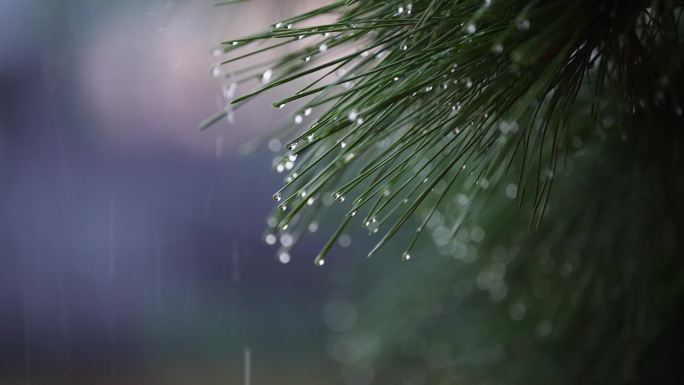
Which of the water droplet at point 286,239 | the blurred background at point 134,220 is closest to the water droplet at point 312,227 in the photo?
the water droplet at point 286,239

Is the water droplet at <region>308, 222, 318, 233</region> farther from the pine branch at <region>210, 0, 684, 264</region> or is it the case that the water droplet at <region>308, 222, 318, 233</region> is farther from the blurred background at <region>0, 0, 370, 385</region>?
the blurred background at <region>0, 0, 370, 385</region>

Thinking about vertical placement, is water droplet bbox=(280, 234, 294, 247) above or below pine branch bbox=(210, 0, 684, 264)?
below

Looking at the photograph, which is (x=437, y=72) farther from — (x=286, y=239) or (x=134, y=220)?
(x=134, y=220)

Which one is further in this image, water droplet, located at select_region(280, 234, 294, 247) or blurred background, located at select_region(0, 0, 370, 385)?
blurred background, located at select_region(0, 0, 370, 385)

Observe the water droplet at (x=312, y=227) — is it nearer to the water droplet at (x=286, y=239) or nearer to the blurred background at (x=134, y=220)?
the water droplet at (x=286, y=239)

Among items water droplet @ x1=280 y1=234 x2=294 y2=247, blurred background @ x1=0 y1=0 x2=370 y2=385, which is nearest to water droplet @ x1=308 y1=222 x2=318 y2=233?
water droplet @ x1=280 y1=234 x2=294 y2=247

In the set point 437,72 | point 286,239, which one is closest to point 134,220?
point 286,239

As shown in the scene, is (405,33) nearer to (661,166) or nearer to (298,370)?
(661,166)

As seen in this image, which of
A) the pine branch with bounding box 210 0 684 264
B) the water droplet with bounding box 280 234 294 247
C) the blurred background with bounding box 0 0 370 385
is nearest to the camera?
the pine branch with bounding box 210 0 684 264

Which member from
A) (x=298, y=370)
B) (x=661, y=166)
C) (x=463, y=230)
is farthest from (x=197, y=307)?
(x=661, y=166)
